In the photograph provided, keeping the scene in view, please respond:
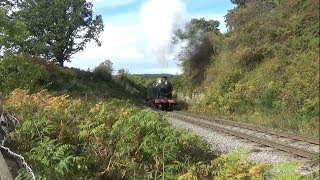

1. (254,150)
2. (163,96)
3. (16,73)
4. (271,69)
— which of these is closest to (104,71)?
(163,96)

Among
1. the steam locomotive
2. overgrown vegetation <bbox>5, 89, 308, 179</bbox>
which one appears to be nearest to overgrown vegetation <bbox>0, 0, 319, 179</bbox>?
overgrown vegetation <bbox>5, 89, 308, 179</bbox>

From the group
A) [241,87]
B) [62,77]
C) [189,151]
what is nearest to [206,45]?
[62,77]

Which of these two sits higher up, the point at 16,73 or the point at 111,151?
the point at 16,73

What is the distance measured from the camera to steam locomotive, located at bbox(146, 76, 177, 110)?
36188 mm

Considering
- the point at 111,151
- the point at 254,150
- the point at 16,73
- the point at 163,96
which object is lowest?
the point at 254,150

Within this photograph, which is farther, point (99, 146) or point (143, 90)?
point (143, 90)

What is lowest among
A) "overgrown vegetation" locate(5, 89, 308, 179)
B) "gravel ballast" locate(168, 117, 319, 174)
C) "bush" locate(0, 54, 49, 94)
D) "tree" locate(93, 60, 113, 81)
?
"gravel ballast" locate(168, 117, 319, 174)

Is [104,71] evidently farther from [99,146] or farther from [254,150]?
[99,146]

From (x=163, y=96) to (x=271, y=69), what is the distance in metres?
12.4

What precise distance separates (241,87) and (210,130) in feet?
34.3

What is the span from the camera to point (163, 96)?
3706 cm

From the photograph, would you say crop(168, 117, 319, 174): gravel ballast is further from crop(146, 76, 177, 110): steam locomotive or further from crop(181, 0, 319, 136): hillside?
crop(146, 76, 177, 110): steam locomotive

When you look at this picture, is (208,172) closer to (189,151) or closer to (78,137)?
(189,151)

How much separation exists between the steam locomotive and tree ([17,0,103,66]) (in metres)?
13.6
